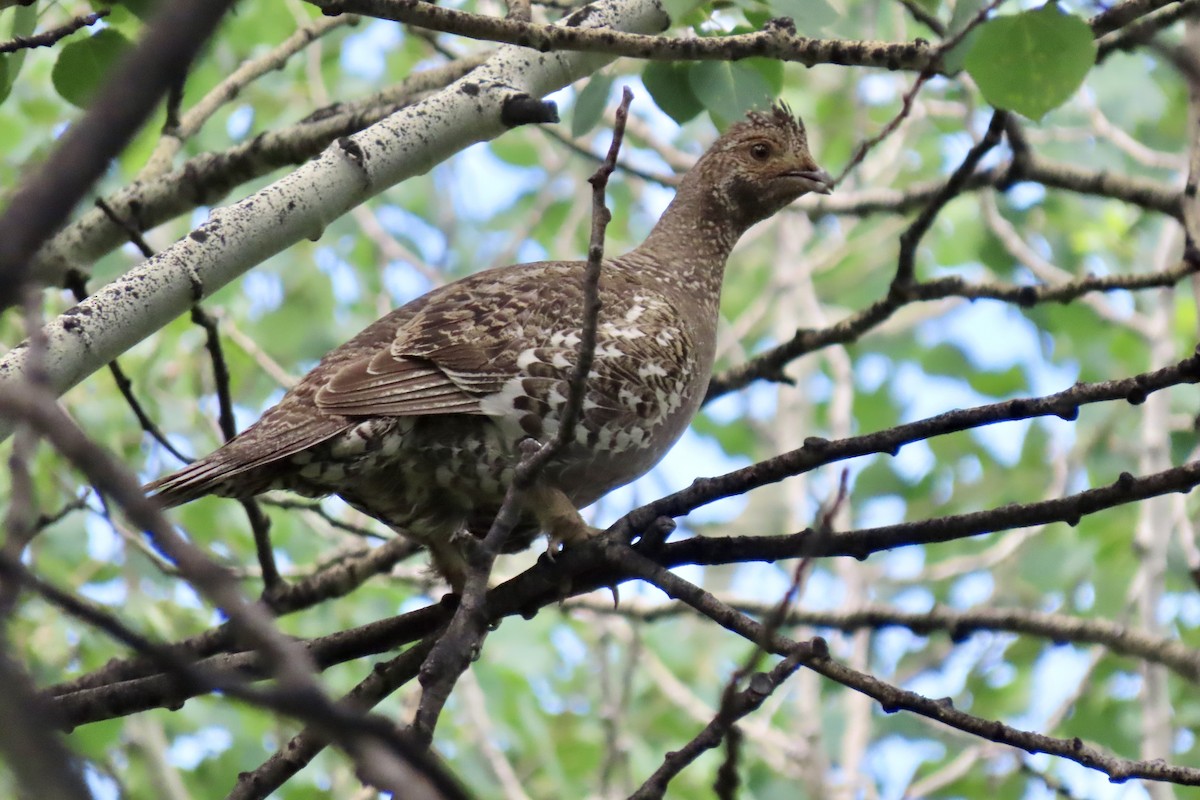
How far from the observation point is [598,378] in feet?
16.6

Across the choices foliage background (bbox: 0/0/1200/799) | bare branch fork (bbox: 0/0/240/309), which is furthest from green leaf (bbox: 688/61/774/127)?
bare branch fork (bbox: 0/0/240/309)

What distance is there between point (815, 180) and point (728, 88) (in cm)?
202

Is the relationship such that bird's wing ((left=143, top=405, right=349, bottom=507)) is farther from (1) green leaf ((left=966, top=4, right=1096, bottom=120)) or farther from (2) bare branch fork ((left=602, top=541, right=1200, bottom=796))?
(1) green leaf ((left=966, top=4, right=1096, bottom=120))

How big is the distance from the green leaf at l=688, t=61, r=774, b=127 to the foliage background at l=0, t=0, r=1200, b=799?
12 mm

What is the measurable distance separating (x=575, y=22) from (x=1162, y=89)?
18.4 feet

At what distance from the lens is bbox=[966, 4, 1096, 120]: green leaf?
3.62 metres

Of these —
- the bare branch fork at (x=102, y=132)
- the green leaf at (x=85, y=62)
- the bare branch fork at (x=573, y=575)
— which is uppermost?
the green leaf at (x=85, y=62)

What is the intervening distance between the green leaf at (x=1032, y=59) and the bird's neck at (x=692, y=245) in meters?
2.58

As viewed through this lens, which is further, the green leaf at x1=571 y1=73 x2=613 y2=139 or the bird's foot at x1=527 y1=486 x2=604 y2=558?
the green leaf at x1=571 y1=73 x2=613 y2=139

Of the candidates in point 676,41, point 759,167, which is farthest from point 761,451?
point 676,41

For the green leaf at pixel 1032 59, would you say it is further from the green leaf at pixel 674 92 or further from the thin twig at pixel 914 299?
the thin twig at pixel 914 299

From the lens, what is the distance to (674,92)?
15.9 feet

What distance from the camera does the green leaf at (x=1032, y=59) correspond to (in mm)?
3623

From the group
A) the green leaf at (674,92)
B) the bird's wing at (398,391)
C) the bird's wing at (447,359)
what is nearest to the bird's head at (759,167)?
the bird's wing at (447,359)
